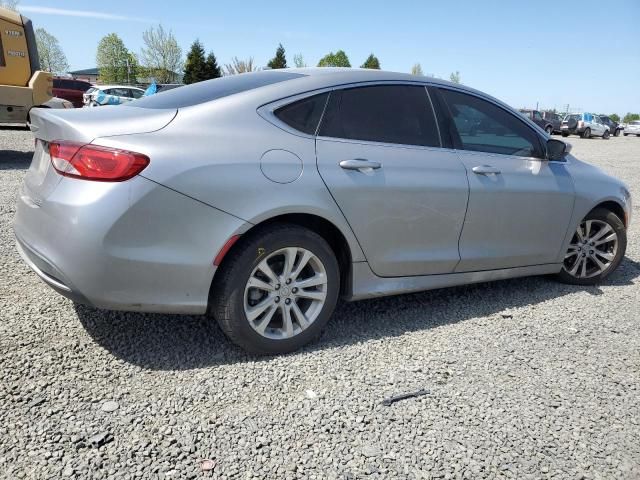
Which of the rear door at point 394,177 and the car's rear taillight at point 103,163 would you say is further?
the rear door at point 394,177

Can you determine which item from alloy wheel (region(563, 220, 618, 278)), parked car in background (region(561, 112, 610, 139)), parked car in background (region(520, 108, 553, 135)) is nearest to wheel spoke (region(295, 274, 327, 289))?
alloy wheel (region(563, 220, 618, 278))

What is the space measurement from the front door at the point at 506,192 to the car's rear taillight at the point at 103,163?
2.13m

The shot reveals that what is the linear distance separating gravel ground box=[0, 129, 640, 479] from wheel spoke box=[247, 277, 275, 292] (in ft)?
1.34

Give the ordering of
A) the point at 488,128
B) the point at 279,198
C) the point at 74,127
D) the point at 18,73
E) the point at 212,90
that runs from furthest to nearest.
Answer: the point at 18,73
the point at 488,128
the point at 212,90
the point at 279,198
the point at 74,127

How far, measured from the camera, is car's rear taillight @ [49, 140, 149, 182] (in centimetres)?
233

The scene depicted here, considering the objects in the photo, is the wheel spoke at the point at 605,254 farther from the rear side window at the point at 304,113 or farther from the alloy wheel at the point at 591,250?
the rear side window at the point at 304,113

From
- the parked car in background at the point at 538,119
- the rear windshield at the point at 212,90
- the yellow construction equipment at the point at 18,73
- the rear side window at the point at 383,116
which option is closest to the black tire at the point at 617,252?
the rear side window at the point at 383,116

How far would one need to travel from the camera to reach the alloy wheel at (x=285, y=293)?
8.95 feet

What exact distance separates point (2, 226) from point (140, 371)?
10.4ft

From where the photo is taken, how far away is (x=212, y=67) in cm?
5325

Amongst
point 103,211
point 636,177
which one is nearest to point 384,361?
point 103,211

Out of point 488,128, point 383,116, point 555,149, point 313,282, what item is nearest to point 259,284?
point 313,282

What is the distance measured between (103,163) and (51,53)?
8223 centimetres

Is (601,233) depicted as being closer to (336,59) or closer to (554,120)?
(554,120)
